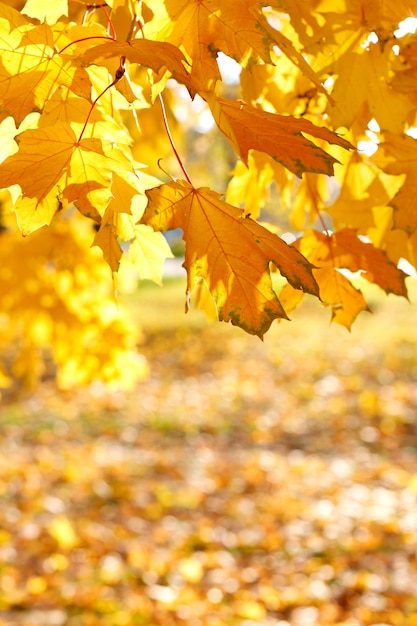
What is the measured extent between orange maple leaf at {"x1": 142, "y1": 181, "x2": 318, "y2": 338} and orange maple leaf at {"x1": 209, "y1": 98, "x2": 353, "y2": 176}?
0.32 ft

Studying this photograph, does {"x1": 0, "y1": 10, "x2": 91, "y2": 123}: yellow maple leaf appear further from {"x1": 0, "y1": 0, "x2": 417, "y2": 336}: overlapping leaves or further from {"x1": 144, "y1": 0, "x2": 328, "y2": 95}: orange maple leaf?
{"x1": 144, "y1": 0, "x2": 328, "y2": 95}: orange maple leaf

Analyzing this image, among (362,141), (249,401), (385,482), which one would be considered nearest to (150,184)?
(362,141)

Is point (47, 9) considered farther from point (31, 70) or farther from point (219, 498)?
point (219, 498)

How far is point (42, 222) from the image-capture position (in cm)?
98

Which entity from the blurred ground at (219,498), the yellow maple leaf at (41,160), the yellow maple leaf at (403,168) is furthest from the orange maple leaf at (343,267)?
the blurred ground at (219,498)

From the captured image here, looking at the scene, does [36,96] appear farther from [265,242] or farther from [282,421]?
[282,421]

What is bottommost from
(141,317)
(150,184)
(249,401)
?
(141,317)

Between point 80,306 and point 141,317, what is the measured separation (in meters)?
9.79

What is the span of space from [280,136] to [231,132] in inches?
3.0

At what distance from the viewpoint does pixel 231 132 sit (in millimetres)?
890

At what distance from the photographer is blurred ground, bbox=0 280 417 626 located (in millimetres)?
3791

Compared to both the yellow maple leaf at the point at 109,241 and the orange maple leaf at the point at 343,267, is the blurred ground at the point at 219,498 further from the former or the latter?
the yellow maple leaf at the point at 109,241

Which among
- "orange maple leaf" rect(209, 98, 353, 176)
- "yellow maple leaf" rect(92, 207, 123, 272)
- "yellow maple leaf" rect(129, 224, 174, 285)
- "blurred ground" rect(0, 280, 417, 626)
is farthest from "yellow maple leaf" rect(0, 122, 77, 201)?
"blurred ground" rect(0, 280, 417, 626)

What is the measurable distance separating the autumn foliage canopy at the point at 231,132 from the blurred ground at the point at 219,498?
2.79 metres
